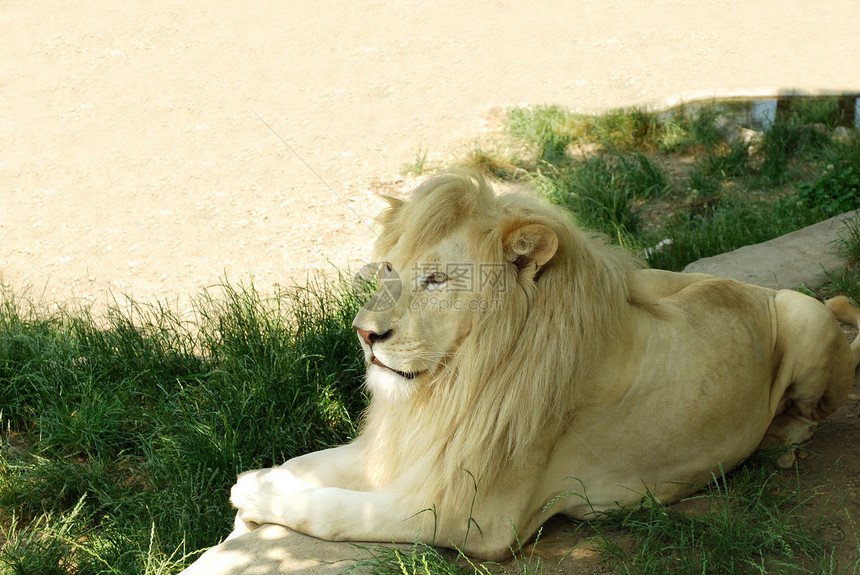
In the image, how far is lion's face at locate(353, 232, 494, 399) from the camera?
295 centimetres

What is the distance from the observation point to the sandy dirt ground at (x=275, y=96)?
7.75 m

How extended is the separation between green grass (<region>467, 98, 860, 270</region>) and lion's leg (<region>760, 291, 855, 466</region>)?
90.5 inches

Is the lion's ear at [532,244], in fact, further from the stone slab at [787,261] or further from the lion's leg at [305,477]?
the stone slab at [787,261]


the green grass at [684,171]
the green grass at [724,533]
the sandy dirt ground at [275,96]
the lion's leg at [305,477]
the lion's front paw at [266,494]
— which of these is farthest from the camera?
the sandy dirt ground at [275,96]

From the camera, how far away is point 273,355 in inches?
183

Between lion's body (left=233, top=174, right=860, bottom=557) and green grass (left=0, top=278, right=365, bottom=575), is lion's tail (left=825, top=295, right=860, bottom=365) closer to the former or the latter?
lion's body (left=233, top=174, right=860, bottom=557)

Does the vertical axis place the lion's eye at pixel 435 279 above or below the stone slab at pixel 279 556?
above

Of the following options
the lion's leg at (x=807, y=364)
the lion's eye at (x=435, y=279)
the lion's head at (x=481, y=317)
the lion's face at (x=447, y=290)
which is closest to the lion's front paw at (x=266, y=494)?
the lion's head at (x=481, y=317)

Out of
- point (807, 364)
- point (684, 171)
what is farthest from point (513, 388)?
point (684, 171)

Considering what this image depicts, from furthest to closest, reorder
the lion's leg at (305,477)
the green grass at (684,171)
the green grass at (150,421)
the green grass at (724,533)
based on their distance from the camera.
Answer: the green grass at (684,171)
the green grass at (150,421)
the lion's leg at (305,477)
the green grass at (724,533)

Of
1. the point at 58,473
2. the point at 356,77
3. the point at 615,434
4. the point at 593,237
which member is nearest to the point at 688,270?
the point at 593,237

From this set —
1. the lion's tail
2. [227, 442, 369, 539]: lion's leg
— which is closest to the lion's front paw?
[227, 442, 369, 539]: lion's leg

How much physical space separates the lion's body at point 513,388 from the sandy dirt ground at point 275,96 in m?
3.84

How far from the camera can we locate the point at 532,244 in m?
2.92
